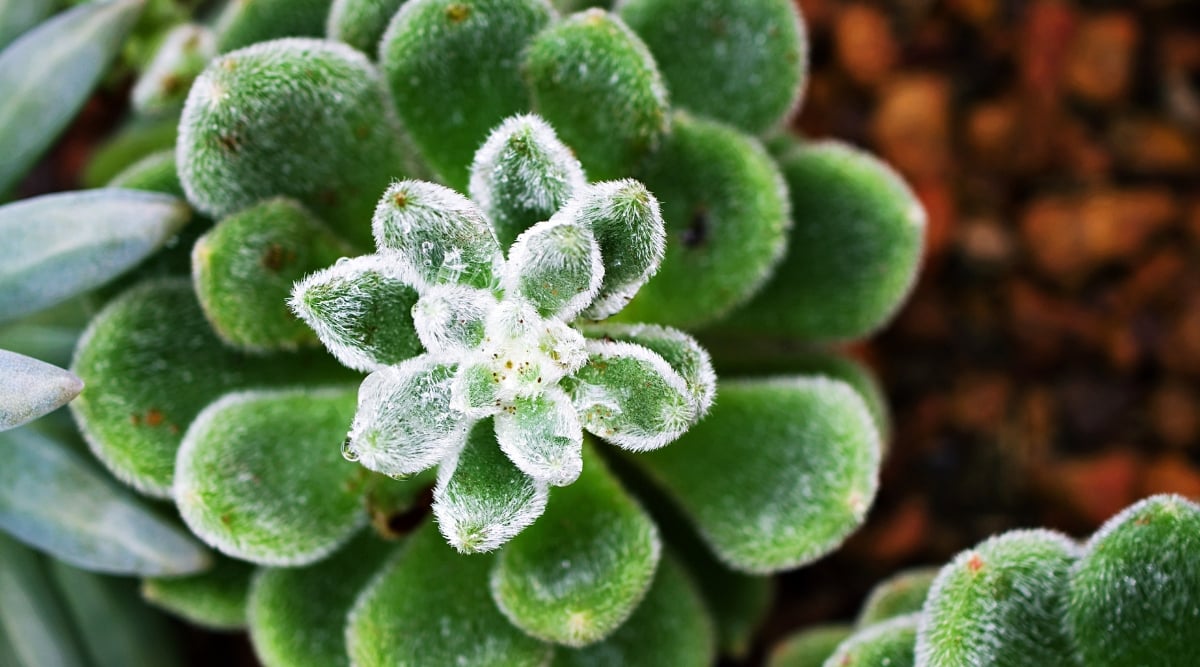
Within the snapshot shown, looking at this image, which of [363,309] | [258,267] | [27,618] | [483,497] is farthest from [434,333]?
[27,618]

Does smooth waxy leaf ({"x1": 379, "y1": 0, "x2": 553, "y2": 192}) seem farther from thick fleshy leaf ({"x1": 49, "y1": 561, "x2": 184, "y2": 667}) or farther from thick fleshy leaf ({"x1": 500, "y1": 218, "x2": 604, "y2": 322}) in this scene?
thick fleshy leaf ({"x1": 49, "y1": 561, "x2": 184, "y2": 667})

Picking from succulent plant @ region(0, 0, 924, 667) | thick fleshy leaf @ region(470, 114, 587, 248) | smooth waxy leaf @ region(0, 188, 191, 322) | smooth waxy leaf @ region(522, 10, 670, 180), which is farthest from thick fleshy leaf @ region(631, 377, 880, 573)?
smooth waxy leaf @ region(0, 188, 191, 322)

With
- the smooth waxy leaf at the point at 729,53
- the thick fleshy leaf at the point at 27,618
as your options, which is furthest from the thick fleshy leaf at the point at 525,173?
the thick fleshy leaf at the point at 27,618

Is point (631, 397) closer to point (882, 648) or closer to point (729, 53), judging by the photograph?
point (882, 648)

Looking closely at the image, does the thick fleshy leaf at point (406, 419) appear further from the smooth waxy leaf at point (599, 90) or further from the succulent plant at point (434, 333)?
the smooth waxy leaf at point (599, 90)

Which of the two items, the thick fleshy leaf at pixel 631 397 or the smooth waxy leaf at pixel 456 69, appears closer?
the thick fleshy leaf at pixel 631 397

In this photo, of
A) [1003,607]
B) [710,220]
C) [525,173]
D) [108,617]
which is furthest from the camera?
[108,617]

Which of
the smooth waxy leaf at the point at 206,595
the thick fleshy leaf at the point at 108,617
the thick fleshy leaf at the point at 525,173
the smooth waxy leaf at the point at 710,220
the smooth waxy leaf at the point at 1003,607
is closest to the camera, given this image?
the thick fleshy leaf at the point at 525,173
